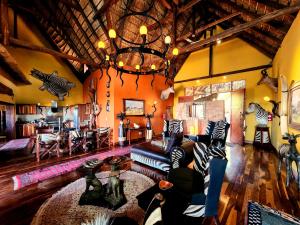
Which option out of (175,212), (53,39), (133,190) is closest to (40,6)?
(53,39)

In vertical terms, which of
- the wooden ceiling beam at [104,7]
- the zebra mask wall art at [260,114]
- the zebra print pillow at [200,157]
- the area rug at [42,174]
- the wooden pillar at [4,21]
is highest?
the wooden ceiling beam at [104,7]

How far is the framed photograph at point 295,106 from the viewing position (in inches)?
110

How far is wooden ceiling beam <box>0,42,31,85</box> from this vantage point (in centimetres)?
425

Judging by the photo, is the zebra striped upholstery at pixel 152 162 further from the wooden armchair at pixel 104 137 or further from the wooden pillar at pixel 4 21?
the wooden pillar at pixel 4 21

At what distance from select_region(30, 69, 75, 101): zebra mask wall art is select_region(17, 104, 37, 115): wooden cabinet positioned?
38.0 inches

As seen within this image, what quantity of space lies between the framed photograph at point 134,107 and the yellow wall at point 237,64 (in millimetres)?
3145

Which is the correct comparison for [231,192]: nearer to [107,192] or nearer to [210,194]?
[210,194]

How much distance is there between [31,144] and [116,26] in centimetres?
519

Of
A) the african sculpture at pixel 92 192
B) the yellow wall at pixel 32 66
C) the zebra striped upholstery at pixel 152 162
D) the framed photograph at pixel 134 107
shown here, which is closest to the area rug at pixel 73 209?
the african sculpture at pixel 92 192

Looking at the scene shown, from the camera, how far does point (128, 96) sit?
6.47 metres

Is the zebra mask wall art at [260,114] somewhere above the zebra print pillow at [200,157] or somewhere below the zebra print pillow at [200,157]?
above

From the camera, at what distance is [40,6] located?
5012mm

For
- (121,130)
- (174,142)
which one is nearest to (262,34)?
(174,142)

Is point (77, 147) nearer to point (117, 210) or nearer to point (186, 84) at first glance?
point (117, 210)
